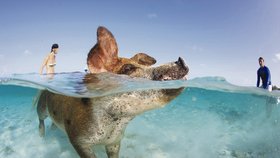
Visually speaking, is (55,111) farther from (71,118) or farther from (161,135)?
(161,135)

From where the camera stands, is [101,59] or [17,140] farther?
[17,140]

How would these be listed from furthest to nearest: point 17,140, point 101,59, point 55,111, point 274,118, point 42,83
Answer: point 274,118 < point 17,140 < point 42,83 < point 55,111 < point 101,59

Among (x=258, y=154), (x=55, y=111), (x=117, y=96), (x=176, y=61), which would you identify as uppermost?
(x=176, y=61)

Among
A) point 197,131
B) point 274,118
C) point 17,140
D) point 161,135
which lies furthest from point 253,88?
point 17,140

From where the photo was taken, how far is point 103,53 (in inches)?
182

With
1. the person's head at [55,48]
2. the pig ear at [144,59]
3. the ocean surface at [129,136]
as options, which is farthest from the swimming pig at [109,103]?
the person's head at [55,48]

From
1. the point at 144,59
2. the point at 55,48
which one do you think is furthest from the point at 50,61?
the point at 144,59

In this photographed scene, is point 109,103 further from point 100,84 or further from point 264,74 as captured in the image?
point 264,74

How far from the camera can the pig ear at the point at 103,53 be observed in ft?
15.0

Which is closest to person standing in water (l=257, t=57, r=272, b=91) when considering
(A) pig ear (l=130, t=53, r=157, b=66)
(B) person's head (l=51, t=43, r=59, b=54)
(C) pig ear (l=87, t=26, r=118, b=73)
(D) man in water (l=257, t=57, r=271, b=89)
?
(D) man in water (l=257, t=57, r=271, b=89)

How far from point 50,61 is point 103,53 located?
18.9ft

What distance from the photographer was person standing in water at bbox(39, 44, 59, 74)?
9.81 metres

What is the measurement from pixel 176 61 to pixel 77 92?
269cm

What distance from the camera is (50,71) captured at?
392 inches
